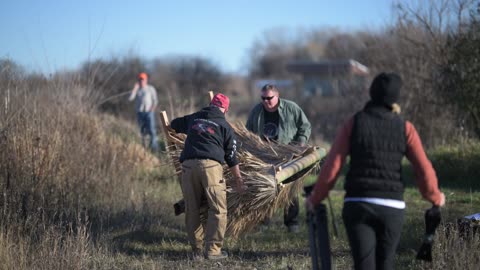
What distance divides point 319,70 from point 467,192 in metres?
30.6

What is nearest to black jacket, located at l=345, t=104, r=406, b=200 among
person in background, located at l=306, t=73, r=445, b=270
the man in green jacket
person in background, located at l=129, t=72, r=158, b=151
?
person in background, located at l=306, t=73, r=445, b=270

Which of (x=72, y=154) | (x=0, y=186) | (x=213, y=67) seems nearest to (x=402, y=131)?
(x=0, y=186)

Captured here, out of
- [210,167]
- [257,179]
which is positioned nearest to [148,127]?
[257,179]

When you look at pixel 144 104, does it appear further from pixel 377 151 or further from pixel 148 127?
pixel 377 151

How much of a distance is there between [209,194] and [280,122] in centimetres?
181

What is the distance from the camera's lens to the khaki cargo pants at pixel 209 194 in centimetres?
651

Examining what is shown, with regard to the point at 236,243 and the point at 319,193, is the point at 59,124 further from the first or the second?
the point at 319,193

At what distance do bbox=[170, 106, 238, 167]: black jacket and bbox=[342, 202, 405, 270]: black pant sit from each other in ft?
7.33

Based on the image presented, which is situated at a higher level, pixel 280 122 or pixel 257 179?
pixel 280 122

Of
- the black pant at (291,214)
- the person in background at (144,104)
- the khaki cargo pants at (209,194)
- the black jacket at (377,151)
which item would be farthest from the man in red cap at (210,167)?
the person in background at (144,104)

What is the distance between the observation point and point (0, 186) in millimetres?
8047

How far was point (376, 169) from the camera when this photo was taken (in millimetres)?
4469

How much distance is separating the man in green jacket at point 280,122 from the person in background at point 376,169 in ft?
11.0

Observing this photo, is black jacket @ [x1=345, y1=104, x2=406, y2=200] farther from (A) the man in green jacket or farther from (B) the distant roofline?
(B) the distant roofline
